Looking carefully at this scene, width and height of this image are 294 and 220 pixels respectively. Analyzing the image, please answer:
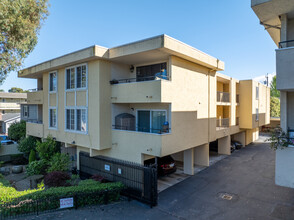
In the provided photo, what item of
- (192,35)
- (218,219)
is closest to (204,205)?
(218,219)

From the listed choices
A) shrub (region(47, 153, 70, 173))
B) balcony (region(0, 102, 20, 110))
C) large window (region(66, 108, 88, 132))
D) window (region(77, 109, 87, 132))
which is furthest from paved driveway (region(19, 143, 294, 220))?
balcony (region(0, 102, 20, 110))

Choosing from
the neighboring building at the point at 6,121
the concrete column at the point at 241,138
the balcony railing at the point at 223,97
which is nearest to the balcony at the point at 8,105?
the neighboring building at the point at 6,121

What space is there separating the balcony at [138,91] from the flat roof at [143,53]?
1661 millimetres

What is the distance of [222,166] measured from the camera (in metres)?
15.6

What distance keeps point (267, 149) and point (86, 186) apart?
1974 centimetres

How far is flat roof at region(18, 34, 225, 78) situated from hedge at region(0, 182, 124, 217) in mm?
7561

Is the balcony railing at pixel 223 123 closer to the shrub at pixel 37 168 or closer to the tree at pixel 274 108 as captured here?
the shrub at pixel 37 168

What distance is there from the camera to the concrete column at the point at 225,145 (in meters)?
19.0

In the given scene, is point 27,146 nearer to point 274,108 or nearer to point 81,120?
point 81,120

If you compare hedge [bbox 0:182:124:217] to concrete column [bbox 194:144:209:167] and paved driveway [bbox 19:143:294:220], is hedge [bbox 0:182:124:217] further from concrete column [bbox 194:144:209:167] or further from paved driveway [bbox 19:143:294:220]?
concrete column [bbox 194:144:209:167]

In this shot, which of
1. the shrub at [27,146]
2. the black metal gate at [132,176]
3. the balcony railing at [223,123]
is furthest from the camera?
the shrub at [27,146]

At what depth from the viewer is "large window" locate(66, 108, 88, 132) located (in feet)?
43.4

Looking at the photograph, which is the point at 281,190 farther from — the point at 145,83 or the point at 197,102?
the point at 145,83

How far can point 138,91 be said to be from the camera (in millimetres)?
11484
